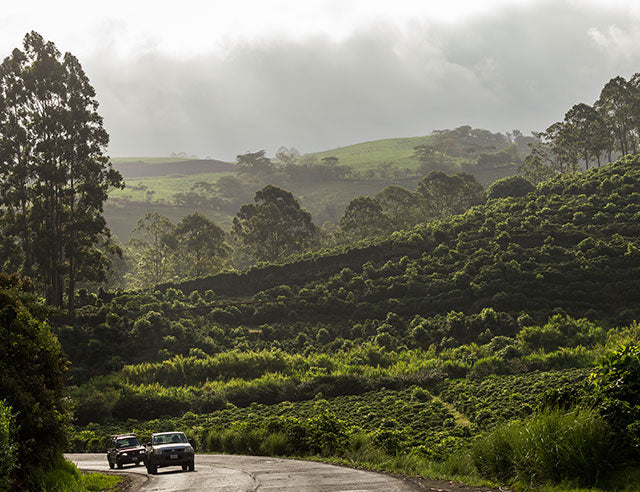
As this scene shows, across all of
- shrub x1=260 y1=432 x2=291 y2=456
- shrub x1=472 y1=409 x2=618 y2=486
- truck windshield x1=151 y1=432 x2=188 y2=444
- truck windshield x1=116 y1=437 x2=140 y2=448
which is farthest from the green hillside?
shrub x1=472 y1=409 x2=618 y2=486

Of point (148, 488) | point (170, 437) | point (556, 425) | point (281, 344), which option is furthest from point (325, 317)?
point (556, 425)

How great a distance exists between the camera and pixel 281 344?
66500mm

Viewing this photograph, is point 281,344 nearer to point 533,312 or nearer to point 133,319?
point 133,319

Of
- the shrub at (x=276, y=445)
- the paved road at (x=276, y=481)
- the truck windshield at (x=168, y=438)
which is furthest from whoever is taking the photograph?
the shrub at (x=276, y=445)

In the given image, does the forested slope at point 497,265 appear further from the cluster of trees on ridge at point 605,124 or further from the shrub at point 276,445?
the shrub at point 276,445

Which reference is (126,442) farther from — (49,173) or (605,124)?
(605,124)

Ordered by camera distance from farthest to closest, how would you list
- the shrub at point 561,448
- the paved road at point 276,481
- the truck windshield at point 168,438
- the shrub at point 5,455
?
1. the truck windshield at point 168,438
2. the paved road at point 276,481
3. the shrub at point 5,455
4. the shrub at point 561,448

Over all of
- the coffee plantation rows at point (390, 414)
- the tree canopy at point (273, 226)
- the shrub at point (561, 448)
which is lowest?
the coffee plantation rows at point (390, 414)

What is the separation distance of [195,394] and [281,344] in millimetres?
14806

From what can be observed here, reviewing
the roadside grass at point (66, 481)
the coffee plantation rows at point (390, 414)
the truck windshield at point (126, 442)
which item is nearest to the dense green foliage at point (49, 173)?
the coffee plantation rows at point (390, 414)

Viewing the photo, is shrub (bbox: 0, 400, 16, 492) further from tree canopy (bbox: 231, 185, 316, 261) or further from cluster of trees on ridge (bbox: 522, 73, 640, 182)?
cluster of trees on ridge (bbox: 522, 73, 640, 182)

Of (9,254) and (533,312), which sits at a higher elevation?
(9,254)

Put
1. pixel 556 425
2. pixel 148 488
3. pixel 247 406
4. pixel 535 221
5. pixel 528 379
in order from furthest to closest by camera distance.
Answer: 1. pixel 535 221
2. pixel 247 406
3. pixel 528 379
4. pixel 148 488
5. pixel 556 425

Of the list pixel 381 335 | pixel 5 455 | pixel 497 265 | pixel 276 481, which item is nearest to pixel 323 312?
pixel 381 335
